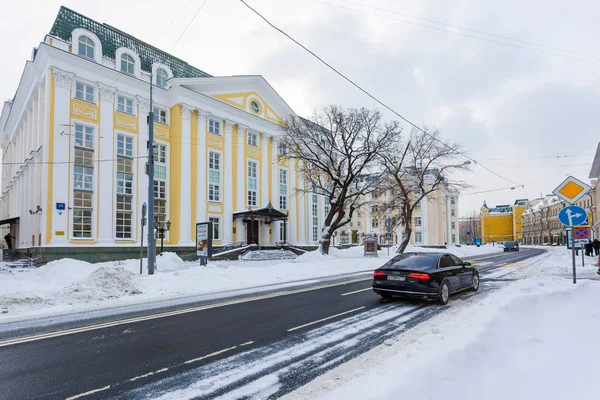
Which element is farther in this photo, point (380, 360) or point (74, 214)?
point (74, 214)

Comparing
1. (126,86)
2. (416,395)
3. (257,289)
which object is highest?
(126,86)

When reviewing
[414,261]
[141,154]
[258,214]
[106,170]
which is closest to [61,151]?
[106,170]

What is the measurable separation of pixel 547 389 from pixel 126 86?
31765mm

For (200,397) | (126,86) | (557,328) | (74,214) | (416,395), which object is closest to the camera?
(416,395)

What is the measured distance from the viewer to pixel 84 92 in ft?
87.5

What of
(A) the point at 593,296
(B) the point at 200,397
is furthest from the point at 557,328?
(B) the point at 200,397

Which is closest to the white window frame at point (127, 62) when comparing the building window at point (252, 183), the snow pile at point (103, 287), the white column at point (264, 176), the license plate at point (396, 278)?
the building window at point (252, 183)

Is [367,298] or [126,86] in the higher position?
[126,86]

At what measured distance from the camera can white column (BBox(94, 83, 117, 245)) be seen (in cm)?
2667

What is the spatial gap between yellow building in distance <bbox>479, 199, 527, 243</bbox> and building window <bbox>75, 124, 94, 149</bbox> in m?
146

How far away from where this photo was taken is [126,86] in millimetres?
28969

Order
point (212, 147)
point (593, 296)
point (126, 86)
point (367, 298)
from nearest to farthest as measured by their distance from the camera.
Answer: point (593, 296)
point (367, 298)
point (126, 86)
point (212, 147)

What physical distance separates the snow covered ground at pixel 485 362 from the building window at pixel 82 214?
25320 millimetres

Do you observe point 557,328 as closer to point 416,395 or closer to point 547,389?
point 547,389
